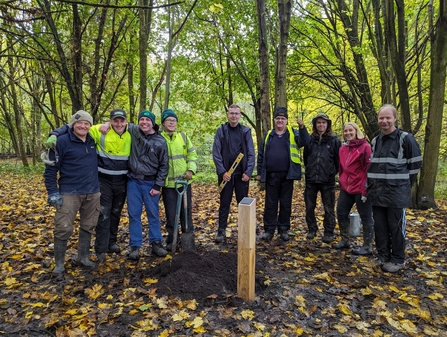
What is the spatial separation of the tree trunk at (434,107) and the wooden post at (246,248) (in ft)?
20.6

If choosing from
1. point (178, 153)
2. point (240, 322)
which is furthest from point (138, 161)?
point (240, 322)

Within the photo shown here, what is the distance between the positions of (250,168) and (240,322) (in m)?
2.71

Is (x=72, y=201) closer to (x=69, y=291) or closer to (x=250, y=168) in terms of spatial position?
(x=69, y=291)

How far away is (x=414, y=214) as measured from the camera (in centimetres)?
730

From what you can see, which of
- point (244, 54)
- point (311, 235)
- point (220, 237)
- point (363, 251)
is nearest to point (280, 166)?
point (311, 235)

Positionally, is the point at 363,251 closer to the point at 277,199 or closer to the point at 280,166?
the point at 277,199

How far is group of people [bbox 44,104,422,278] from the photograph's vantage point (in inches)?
163

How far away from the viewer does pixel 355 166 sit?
490 cm

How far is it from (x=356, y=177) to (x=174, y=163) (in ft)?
9.68

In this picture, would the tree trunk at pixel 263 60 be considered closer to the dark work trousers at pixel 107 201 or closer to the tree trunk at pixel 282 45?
the tree trunk at pixel 282 45

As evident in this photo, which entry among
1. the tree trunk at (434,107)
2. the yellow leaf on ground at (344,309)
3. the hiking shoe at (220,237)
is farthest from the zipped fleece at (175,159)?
the tree trunk at (434,107)

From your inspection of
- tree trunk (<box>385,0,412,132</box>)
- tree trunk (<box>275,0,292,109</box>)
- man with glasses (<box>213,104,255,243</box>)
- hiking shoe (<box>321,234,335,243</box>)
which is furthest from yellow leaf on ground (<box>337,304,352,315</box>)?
tree trunk (<box>385,0,412,132</box>)

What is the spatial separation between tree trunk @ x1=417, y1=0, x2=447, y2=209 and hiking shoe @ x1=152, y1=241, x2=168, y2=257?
6671 millimetres

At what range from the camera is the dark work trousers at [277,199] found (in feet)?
18.0
